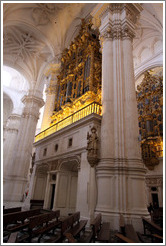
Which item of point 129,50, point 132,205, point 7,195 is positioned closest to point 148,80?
point 129,50

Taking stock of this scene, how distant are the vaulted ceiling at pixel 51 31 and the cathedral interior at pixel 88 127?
0.34ft

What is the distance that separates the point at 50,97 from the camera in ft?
55.2

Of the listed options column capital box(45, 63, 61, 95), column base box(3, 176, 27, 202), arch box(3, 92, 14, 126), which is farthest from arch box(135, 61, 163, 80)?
arch box(3, 92, 14, 126)

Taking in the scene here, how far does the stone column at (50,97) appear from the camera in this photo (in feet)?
51.0

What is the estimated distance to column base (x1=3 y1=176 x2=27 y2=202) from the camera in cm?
1862

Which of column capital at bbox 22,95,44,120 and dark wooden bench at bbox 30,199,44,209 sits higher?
column capital at bbox 22,95,44,120

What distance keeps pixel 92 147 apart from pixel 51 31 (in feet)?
52.6

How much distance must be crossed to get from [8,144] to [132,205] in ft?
77.0

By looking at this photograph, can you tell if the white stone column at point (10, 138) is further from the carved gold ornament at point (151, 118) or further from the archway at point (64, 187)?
the carved gold ornament at point (151, 118)

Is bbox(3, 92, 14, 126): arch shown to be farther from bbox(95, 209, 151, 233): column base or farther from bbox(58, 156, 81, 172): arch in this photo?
bbox(95, 209, 151, 233): column base

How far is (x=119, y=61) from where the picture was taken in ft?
32.8

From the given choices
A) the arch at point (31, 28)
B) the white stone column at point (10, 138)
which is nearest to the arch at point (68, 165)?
the arch at point (31, 28)

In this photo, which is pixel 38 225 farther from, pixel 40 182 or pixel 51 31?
pixel 51 31

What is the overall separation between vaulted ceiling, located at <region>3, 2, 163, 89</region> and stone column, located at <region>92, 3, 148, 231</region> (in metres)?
5.83
